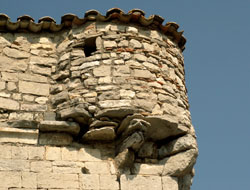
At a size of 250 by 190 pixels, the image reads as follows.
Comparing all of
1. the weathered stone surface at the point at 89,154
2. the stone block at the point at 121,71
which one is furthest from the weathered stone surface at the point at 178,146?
the stone block at the point at 121,71

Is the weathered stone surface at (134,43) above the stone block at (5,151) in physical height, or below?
above

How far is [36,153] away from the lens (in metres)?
7.45

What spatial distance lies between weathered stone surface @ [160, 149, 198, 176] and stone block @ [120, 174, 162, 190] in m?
0.18

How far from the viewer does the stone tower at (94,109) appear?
→ 24.2 feet

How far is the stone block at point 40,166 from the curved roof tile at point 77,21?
2074mm

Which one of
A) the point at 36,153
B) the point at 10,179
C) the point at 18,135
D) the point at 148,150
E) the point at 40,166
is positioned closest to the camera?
the point at 10,179

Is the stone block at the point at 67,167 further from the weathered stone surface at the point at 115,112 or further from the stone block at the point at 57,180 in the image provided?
the weathered stone surface at the point at 115,112

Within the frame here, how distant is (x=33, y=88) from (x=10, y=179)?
1.38 metres

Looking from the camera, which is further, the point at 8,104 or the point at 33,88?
the point at 33,88

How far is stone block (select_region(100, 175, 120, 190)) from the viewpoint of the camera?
729cm

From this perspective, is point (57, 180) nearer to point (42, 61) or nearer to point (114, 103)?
point (114, 103)

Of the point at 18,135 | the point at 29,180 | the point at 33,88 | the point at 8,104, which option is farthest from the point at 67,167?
the point at 33,88

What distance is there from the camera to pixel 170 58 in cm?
845

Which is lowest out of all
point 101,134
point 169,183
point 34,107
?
point 169,183
